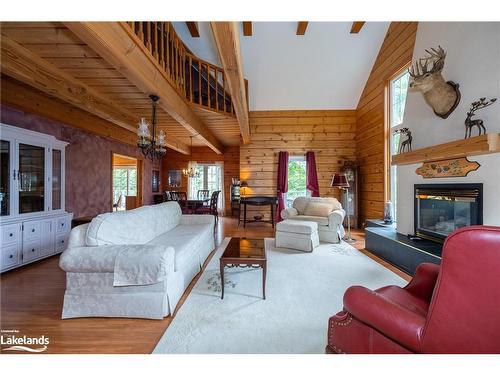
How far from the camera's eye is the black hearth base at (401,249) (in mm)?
2500

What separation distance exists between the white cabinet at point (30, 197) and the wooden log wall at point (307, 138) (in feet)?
13.9

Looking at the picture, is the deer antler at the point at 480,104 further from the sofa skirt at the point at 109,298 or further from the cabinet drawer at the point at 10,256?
the cabinet drawer at the point at 10,256

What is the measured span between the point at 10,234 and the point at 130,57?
2.79 meters

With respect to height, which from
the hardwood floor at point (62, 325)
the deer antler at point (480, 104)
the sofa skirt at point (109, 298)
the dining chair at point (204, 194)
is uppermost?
the deer antler at point (480, 104)

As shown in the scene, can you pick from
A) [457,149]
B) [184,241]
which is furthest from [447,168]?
[184,241]

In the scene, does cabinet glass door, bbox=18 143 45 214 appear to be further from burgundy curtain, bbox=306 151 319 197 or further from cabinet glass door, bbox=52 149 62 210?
burgundy curtain, bbox=306 151 319 197

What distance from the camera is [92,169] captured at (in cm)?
488

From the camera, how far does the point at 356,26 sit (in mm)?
4336

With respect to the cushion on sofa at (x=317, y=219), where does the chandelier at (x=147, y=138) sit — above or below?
above

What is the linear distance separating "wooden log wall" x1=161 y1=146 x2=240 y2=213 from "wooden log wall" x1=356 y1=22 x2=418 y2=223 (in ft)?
13.9

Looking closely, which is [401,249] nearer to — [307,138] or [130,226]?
[130,226]

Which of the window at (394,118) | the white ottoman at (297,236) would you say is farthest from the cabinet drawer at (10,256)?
the window at (394,118)
